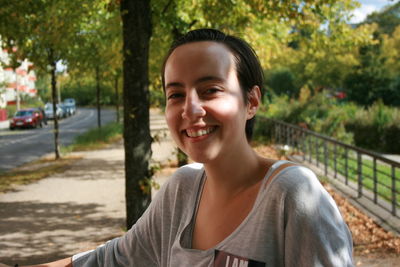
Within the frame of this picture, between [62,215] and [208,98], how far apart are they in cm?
769

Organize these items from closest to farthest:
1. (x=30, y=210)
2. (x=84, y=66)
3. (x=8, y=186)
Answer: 1. (x=30, y=210)
2. (x=8, y=186)
3. (x=84, y=66)

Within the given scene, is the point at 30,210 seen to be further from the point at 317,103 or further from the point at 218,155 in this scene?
the point at 317,103


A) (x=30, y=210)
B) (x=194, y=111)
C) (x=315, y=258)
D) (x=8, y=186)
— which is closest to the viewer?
(x=315, y=258)

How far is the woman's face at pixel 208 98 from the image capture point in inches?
53.6

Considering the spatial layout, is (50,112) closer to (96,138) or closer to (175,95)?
(96,138)

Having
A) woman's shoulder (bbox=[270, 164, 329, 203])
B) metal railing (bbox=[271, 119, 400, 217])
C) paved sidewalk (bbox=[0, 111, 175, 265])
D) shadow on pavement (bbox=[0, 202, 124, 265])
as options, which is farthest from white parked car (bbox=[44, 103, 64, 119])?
woman's shoulder (bbox=[270, 164, 329, 203])

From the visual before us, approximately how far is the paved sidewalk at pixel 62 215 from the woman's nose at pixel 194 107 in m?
5.03

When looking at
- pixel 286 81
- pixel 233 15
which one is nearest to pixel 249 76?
pixel 233 15

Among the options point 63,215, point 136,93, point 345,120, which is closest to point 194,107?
point 136,93

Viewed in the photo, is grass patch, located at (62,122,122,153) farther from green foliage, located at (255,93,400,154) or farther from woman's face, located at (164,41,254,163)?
woman's face, located at (164,41,254,163)

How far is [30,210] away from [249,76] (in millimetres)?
8318

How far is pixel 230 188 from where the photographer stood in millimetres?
1440

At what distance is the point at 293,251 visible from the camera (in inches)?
46.8

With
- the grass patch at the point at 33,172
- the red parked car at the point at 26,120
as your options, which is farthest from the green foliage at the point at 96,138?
the red parked car at the point at 26,120
